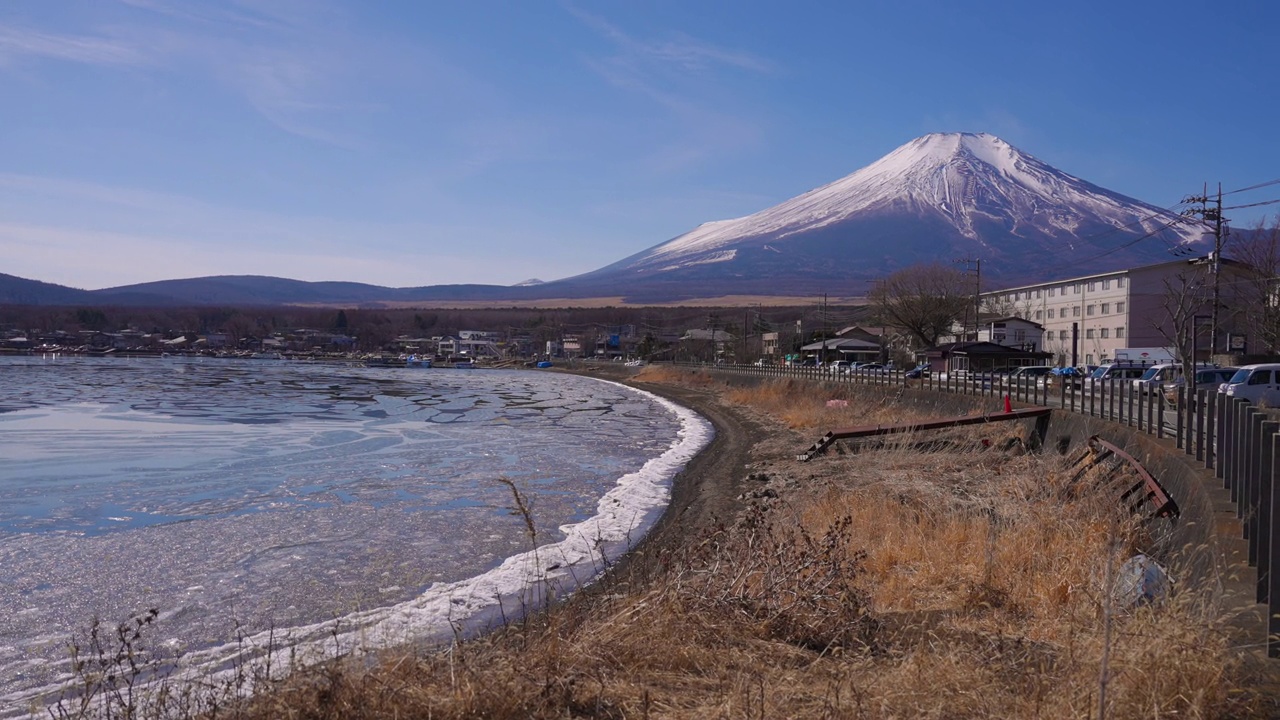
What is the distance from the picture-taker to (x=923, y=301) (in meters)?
62.1

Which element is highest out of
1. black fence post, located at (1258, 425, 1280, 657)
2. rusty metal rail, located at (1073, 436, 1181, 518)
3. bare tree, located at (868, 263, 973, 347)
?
bare tree, located at (868, 263, 973, 347)

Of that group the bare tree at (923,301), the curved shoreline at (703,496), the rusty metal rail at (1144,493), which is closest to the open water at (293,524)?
the curved shoreline at (703,496)

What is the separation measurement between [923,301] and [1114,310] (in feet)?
38.4

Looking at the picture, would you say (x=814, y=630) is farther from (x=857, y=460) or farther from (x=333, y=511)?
(x=857, y=460)

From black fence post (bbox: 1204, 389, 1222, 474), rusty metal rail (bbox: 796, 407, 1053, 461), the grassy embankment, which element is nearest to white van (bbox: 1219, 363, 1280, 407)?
rusty metal rail (bbox: 796, 407, 1053, 461)

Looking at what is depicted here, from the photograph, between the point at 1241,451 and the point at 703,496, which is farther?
the point at 703,496

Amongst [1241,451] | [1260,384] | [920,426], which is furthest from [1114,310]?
[1241,451]

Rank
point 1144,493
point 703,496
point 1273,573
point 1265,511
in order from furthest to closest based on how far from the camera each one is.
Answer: point 703,496 < point 1144,493 < point 1265,511 < point 1273,573

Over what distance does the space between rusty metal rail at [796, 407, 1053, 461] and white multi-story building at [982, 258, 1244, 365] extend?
1447 inches

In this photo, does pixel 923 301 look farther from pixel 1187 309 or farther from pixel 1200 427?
pixel 1200 427

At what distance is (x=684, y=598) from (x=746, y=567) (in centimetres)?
69

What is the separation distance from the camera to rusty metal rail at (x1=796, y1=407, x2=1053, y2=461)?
18.3 m

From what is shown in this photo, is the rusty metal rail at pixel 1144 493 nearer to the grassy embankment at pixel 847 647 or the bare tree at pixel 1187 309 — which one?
the grassy embankment at pixel 847 647

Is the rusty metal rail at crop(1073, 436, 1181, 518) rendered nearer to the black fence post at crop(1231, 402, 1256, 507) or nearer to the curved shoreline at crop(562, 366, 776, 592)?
the black fence post at crop(1231, 402, 1256, 507)
